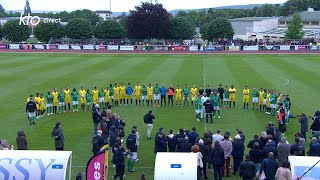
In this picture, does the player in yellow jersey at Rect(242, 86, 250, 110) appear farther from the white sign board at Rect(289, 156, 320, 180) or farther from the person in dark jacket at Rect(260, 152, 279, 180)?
the white sign board at Rect(289, 156, 320, 180)

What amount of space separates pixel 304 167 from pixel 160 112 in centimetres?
1371

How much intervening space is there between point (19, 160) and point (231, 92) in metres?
15.8

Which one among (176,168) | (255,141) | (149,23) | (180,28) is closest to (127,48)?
(149,23)

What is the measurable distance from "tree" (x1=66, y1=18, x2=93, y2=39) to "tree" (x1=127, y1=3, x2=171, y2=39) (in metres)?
7.34

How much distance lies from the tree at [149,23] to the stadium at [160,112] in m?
7.32

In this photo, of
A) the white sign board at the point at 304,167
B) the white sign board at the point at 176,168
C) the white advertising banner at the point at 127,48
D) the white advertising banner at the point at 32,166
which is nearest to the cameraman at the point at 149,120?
the white sign board at the point at 176,168

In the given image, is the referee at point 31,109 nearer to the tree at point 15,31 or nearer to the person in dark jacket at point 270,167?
the person in dark jacket at point 270,167

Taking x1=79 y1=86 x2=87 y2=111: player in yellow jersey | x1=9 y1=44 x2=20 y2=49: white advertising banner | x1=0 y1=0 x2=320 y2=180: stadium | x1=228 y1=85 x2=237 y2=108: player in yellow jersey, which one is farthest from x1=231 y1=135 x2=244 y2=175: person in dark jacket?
x1=9 y1=44 x2=20 y2=49: white advertising banner

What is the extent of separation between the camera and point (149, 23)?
7050 cm

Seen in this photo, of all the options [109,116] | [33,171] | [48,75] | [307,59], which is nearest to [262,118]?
[109,116]

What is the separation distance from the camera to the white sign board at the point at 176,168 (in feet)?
35.7

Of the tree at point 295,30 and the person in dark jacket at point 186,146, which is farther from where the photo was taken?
the tree at point 295,30

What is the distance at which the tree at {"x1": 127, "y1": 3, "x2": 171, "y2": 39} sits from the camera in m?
70.4

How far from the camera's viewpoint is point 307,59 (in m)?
49.0
